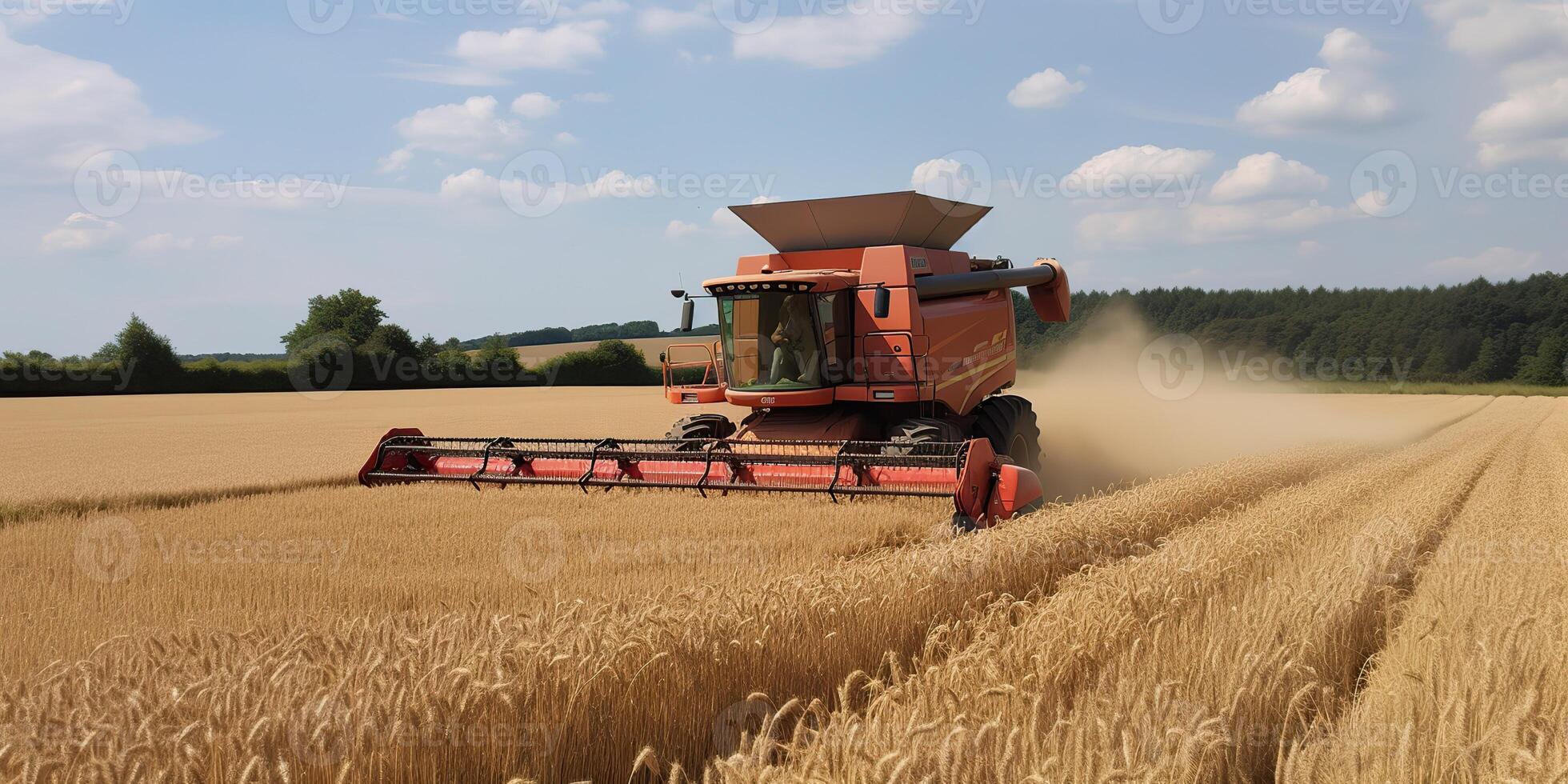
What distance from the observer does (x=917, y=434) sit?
32.3 ft

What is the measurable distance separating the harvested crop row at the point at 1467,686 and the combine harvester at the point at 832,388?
343 cm

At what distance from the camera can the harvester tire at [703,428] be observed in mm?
11070

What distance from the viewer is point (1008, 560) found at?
19.9ft

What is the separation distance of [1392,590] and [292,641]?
17.3ft

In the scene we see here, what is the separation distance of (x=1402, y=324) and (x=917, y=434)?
53642mm

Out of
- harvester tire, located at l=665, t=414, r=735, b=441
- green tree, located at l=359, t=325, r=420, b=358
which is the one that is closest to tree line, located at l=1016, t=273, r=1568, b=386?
green tree, located at l=359, t=325, r=420, b=358

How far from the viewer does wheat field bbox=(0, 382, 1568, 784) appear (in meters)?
2.85

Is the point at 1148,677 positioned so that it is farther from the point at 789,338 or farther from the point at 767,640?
the point at 789,338

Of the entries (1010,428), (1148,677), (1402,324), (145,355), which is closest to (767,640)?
(1148,677)

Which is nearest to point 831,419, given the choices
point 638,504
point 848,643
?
point 638,504

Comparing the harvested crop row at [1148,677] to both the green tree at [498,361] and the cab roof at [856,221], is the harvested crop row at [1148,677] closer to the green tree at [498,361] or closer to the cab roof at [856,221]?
the cab roof at [856,221]

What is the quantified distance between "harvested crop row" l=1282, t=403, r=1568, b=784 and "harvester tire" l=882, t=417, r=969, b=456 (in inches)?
159

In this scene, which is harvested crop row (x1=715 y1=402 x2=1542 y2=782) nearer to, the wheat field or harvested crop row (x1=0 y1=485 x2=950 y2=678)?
the wheat field

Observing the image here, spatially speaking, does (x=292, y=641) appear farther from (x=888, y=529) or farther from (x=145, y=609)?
(x=888, y=529)
